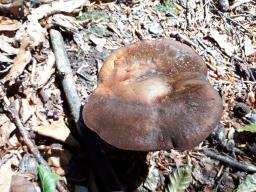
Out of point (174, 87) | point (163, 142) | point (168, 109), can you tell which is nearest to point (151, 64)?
point (174, 87)

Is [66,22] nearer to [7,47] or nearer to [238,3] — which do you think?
[7,47]

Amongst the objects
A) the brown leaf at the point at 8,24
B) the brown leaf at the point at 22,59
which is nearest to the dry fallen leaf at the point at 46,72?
the brown leaf at the point at 22,59

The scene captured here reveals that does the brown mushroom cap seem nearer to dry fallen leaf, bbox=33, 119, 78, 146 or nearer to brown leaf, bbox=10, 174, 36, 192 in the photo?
dry fallen leaf, bbox=33, 119, 78, 146

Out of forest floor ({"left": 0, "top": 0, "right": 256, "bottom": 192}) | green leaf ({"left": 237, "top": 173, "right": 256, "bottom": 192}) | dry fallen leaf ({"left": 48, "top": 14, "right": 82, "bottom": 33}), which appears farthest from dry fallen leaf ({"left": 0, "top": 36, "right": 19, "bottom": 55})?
green leaf ({"left": 237, "top": 173, "right": 256, "bottom": 192})

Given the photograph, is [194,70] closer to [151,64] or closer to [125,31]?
[151,64]

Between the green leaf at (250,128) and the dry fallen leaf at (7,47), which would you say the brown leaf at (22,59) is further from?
the green leaf at (250,128)
